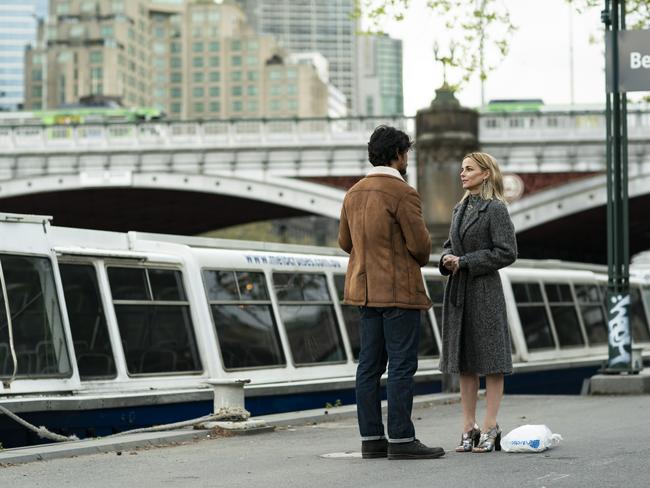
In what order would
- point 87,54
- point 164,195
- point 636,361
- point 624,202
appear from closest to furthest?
point 624,202, point 636,361, point 164,195, point 87,54

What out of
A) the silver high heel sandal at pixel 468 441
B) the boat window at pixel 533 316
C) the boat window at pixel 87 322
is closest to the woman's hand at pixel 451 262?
the silver high heel sandal at pixel 468 441

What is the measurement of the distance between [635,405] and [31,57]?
505 ft

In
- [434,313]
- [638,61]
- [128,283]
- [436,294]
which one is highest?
[638,61]

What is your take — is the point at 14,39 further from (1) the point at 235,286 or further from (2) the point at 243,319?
(2) the point at 243,319

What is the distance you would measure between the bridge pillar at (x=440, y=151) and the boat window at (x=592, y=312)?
14021 millimetres

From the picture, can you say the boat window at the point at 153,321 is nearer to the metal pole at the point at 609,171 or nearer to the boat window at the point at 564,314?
the metal pole at the point at 609,171

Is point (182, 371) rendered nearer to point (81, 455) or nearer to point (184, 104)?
point (81, 455)

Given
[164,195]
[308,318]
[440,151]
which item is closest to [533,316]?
[308,318]

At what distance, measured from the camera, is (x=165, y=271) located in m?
12.6

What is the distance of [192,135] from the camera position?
4612 cm

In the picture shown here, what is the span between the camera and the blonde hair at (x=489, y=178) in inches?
296

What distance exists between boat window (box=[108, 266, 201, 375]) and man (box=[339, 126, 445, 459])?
4960mm

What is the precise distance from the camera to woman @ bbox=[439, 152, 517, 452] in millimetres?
7391

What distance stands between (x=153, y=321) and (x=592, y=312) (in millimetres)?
10800
